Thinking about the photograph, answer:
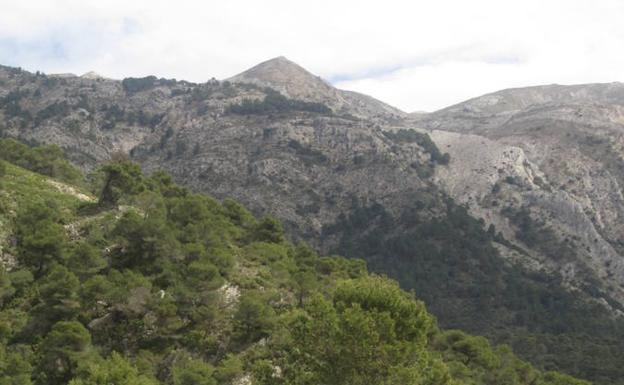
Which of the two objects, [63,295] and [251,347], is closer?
[63,295]

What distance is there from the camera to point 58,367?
4250 cm

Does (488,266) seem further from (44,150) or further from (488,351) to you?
(44,150)

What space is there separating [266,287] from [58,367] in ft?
85.7

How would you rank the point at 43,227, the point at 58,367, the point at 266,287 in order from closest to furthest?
1. the point at 58,367
2. the point at 43,227
3. the point at 266,287

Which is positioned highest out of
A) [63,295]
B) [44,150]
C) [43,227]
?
[44,150]

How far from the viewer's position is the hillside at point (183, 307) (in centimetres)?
3169

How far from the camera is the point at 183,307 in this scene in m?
54.7

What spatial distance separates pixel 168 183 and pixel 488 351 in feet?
183

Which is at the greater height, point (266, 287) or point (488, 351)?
point (266, 287)

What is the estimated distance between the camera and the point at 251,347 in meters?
52.9

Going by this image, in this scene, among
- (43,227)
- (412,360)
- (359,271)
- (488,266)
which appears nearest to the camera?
(412,360)

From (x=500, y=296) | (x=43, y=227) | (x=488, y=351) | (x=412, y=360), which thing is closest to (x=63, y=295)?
(x=43, y=227)

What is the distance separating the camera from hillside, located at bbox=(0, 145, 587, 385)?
31.7 m

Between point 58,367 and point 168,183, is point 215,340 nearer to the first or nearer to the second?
point 58,367
